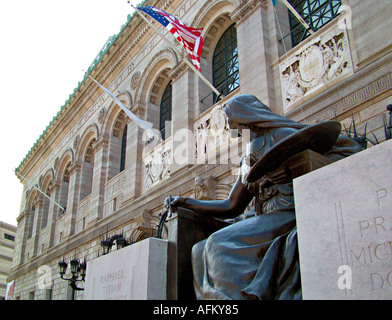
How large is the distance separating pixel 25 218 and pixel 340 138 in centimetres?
3092

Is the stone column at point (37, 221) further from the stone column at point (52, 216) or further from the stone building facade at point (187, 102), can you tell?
the stone column at point (52, 216)

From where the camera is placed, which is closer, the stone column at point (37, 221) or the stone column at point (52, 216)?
the stone column at point (52, 216)

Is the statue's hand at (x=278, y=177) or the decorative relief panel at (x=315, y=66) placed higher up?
the decorative relief panel at (x=315, y=66)

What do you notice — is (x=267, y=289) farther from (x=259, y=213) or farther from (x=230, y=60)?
(x=230, y=60)

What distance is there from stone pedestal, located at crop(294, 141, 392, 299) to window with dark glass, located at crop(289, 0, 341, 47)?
28.4 ft

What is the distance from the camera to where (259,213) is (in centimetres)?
325

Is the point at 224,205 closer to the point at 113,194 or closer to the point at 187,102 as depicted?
the point at 187,102

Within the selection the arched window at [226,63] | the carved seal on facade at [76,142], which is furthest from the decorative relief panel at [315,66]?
the carved seal on facade at [76,142]

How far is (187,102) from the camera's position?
531 inches

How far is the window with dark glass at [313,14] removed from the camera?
9953 millimetres

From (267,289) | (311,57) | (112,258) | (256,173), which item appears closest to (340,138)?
(256,173)

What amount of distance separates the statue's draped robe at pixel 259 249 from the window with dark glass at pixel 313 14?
7632 mm

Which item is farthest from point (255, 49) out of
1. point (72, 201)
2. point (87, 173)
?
point (72, 201)

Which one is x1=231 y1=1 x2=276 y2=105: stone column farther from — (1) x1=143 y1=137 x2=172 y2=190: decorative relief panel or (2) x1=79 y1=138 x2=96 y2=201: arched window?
(2) x1=79 y1=138 x2=96 y2=201: arched window
